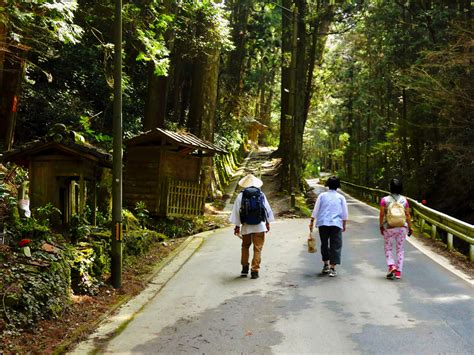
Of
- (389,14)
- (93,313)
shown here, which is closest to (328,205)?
(93,313)

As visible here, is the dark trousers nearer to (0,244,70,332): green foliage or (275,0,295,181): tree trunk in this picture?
(0,244,70,332): green foliage

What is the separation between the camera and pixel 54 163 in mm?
10148

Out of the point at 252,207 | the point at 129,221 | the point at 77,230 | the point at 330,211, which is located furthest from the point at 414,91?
the point at 77,230

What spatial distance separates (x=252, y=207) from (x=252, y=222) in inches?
11.2

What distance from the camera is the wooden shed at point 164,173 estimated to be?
16203 millimetres

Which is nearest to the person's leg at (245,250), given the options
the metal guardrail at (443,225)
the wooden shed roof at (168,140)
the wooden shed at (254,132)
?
the metal guardrail at (443,225)

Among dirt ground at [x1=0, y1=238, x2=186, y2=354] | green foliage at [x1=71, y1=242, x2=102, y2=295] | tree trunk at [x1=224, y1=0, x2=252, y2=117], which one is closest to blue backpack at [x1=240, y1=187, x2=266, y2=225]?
dirt ground at [x1=0, y1=238, x2=186, y2=354]

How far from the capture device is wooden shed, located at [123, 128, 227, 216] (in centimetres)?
1620

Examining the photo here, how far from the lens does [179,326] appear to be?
6723 mm

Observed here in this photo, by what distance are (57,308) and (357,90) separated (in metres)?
40.4

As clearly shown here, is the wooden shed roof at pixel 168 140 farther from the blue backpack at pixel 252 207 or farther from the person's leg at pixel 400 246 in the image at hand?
the person's leg at pixel 400 246

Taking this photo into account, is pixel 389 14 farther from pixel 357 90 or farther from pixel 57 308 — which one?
pixel 57 308

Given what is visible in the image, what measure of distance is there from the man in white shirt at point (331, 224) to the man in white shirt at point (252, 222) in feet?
3.15

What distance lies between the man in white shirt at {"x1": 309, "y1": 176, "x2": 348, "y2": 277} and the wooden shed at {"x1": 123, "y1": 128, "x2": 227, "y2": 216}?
6.79 metres
